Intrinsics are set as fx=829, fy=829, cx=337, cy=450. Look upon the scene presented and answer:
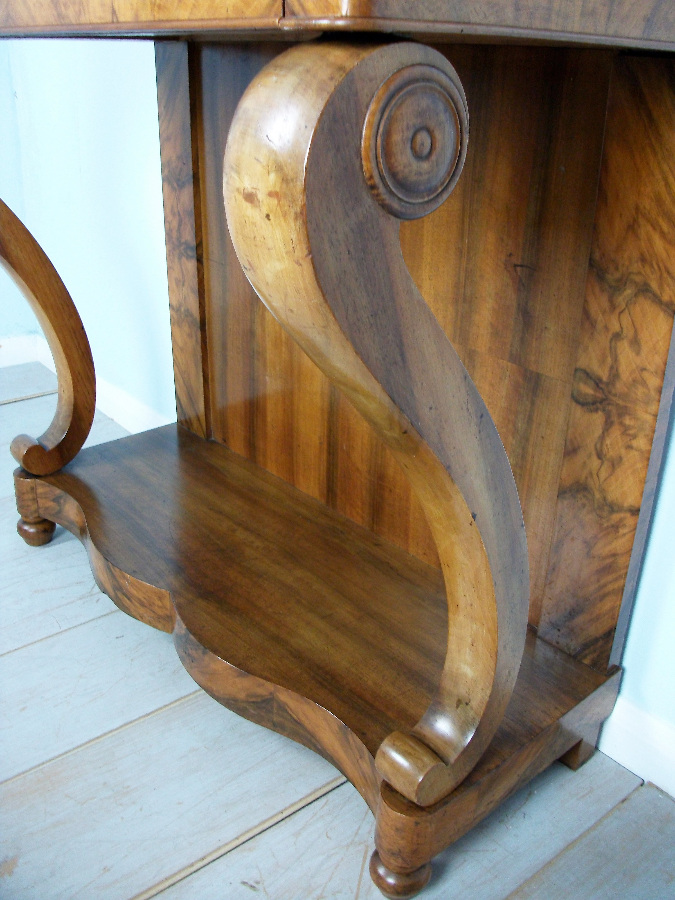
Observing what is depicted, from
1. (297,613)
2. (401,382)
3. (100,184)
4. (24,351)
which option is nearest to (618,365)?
(401,382)

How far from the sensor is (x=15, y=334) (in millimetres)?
1677

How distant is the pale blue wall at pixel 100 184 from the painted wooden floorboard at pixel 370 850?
2.47 feet

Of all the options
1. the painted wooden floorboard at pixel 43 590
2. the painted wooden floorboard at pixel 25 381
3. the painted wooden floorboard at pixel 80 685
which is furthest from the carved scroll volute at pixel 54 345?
the painted wooden floorboard at pixel 25 381

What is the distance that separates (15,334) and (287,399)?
3.07 feet

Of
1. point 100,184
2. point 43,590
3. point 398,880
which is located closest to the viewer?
point 398,880

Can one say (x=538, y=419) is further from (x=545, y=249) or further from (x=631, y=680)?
(x=631, y=680)

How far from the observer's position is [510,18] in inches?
14.9

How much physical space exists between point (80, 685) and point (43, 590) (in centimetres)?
19

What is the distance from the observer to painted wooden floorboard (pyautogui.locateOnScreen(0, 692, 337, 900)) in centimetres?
63

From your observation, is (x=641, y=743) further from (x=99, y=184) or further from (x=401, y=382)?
(x=99, y=184)

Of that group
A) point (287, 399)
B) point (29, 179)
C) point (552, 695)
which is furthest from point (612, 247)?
point (29, 179)

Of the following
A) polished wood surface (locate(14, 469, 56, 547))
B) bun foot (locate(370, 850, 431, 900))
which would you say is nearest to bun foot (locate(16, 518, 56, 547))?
polished wood surface (locate(14, 469, 56, 547))

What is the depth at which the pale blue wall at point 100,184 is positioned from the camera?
1162 millimetres

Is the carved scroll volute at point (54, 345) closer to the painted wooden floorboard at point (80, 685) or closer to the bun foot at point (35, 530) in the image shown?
the bun foot at point (35, 530)
